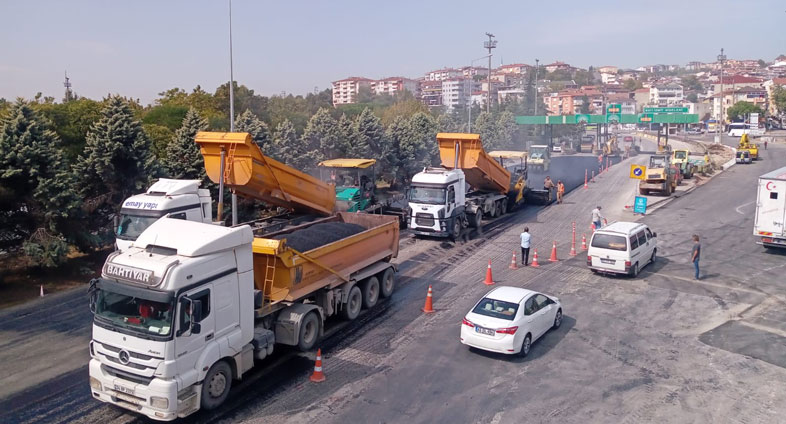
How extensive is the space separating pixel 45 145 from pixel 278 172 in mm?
7251

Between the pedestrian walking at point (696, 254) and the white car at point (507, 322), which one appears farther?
the pedestrian walking at point (696, 254)

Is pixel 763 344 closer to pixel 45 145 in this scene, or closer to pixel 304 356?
pixel 304 356

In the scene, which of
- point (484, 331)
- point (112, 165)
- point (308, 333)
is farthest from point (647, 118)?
point (308, 333)

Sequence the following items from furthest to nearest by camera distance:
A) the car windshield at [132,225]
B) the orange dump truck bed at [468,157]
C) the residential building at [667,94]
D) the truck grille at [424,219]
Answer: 1. the residential building at [667,94]
2. the orange dump truck bed at [468,157]
3. the truck grille at [424,219]
4. the car windshield at [132,225]

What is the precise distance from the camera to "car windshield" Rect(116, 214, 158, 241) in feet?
53.9

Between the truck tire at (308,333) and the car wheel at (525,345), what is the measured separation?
14.6 feet

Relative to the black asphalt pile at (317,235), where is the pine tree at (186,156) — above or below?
above

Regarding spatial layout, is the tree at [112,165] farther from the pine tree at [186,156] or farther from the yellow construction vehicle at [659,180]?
the yellow construction vehicle at [659,180]

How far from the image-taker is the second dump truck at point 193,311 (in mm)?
9086

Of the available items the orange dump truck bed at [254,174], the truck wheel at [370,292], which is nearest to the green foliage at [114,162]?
the orange dump truck bed at [254,174]

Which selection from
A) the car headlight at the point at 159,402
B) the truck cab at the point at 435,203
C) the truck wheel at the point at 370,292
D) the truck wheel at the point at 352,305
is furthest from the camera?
the truck cab at the point at 435,203

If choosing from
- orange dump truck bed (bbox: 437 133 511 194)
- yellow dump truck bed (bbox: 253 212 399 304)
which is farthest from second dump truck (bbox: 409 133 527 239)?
yellow dump truck bed (bbox: 253 212 399 304)

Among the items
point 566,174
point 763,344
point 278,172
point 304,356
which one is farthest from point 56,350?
point 566,174

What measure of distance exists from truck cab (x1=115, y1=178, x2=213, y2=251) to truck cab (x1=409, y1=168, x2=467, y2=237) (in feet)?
30.2
